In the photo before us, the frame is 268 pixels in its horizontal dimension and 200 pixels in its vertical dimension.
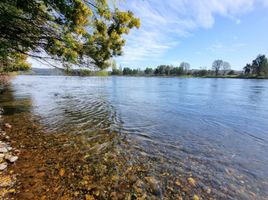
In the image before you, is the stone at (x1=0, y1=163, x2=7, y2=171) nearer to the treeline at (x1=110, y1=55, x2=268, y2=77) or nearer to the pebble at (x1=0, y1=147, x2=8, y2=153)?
the pebble at (x1=0, y1=147, x2=8, y2=153)

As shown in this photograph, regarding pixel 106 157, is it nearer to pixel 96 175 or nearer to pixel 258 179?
pixel 96 175

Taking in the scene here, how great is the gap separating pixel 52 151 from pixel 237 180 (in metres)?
5.40

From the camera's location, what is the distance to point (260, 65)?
77.9 m

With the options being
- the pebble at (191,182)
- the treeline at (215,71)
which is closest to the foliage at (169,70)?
the treeline at (215,71)

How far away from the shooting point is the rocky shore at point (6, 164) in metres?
3.35

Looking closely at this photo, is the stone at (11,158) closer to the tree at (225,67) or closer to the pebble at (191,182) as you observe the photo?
A: the pebble at (191,182)

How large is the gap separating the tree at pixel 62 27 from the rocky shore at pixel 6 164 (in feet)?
9.71

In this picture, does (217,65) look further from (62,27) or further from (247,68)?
(62,27)

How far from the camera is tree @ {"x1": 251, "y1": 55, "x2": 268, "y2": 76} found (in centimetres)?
7538

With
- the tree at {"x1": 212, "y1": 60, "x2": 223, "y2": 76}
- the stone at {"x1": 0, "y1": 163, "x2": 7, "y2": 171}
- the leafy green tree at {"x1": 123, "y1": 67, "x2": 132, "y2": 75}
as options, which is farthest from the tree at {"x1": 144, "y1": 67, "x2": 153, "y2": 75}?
the stone at {"x1": 0, "y1": 163, "x2": 7, "y2": 171}

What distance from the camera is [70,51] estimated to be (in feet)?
19.0

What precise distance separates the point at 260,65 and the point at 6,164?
99488mm

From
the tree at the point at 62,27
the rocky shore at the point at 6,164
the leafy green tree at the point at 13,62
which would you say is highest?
the tree at the point at 62,27

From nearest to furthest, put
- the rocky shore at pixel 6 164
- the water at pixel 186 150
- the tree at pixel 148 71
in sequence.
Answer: the rocky shore at pixel 6 164 → the water at pixel 186 150 → the tree at pixel 148 71
